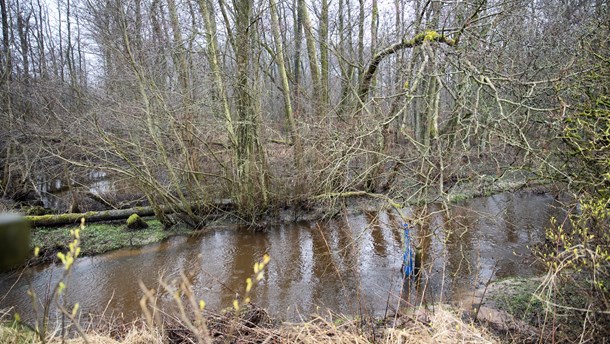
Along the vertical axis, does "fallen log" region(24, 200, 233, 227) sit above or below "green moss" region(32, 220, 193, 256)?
above

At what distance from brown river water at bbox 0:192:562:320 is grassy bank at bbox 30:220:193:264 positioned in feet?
1.06

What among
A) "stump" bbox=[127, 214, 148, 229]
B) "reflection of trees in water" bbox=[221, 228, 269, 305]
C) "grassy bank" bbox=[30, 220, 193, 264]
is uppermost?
"stump" bbox=[127, 214, 148, 229]

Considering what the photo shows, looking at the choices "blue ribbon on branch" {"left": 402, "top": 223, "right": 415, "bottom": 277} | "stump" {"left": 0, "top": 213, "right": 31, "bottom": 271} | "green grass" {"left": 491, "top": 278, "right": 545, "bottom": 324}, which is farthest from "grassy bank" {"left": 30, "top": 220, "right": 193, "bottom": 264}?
"stump" {"left": 0, "top": 213, "right": 31, "bottom": 271}

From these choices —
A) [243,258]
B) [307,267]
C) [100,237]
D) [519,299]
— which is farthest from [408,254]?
[100,237]

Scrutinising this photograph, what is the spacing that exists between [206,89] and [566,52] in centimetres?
798

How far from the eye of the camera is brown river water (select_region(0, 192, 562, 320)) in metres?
6.20

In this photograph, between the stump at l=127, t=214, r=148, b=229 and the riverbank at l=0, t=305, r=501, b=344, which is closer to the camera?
the riverbank at l=0, t=305, r=501, b=344

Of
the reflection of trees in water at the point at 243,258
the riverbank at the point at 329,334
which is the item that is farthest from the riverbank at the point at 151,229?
the riverbank at the point at 329,334

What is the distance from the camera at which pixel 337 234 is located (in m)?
9.77

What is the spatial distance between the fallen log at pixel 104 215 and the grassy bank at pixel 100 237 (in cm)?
17

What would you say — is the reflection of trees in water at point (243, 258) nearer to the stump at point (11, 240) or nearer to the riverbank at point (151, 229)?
the riverbank at point (151, 229)

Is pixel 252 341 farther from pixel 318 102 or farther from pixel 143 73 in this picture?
pixel 318 102

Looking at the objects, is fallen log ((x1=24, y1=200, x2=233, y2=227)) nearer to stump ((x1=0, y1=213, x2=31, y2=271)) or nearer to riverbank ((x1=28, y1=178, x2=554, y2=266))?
riverbank ((x1=28, y1=178, x2=554, y2=266))

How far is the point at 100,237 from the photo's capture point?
9.29 m
